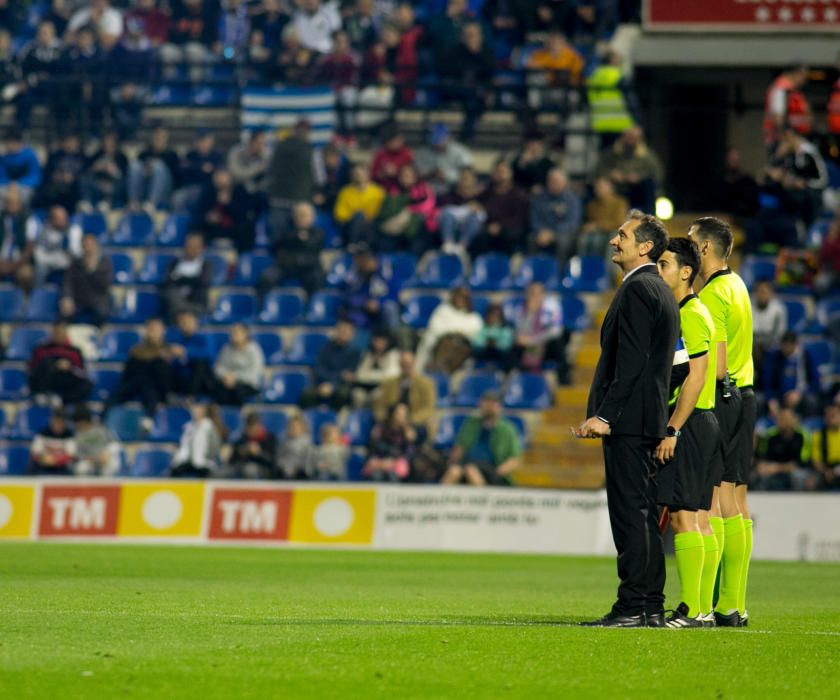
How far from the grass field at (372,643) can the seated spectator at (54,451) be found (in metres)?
8.01

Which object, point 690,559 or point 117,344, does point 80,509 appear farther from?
point 690,559

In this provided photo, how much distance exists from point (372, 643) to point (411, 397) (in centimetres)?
1398

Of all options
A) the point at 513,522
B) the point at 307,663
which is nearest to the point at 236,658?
the point at 307,663

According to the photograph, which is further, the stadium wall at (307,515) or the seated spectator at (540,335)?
the seated spectator at (540,335)

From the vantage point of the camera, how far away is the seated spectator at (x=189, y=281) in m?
24.9

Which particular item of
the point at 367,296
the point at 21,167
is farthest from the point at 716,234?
the point at 21,167

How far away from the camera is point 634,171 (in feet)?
81.2

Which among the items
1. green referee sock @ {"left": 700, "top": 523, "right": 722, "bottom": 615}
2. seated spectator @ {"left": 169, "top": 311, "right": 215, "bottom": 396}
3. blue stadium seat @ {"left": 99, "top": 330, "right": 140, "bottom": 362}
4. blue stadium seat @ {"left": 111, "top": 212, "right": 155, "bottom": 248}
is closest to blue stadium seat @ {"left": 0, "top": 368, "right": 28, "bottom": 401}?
blue stadium seat @ {"left": 99, "top": 330, "right": 140, "bottom": 362}

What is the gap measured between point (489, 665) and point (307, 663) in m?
0.78

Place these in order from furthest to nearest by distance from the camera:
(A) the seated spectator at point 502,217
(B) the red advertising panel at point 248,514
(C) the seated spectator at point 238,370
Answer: (A) the seated spectator at point 502,217 < (C) the seated spectator at point 238,370 < (B) the red advertising panel at point 248,514

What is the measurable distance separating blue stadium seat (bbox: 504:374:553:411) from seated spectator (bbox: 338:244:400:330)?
5.59 feet

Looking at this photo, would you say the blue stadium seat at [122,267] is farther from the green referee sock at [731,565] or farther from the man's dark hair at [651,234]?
the man's dark hair at [651,234]

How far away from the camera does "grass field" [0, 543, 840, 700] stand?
23.9 ft

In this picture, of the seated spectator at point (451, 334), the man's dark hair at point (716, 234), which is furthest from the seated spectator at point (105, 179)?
the man's dark hair at point (716, 234)
